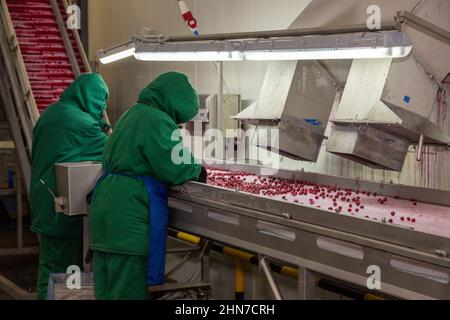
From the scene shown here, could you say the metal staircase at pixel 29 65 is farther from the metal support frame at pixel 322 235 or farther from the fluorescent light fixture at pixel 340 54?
the fluorescent light fixture at pixel 340 54

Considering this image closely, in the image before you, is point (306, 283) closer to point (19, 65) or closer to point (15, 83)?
point (15, 83)

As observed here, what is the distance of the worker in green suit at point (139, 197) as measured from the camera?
413cm

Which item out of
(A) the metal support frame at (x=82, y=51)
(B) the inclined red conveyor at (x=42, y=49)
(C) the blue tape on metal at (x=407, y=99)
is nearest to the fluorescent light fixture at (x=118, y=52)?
(C) the blue tape on metal at (x=407, y=99)

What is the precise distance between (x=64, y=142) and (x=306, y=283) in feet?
8.99

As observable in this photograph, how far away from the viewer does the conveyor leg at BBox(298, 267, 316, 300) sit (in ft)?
11.0

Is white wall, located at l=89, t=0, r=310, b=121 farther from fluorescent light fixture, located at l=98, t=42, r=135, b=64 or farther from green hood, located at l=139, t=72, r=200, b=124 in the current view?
green hood, located at l=139, t=72, r=200, b=124

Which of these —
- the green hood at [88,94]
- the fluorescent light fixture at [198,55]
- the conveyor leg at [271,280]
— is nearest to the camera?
the conveyor leg at [271,280]

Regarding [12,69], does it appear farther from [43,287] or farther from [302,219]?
[302,219]

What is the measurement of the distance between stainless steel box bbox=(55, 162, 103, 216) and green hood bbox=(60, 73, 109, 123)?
65 centimetres

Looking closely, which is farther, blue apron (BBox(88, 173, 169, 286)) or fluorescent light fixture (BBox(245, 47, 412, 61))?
blue apron (BBox(88, 173, 169, 286))

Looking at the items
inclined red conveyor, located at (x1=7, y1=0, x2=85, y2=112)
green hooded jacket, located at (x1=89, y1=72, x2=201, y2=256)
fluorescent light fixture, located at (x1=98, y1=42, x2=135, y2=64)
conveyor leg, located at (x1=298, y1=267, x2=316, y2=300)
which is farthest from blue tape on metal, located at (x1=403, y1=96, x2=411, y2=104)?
inclined red conveyor, located at (x1=7, y1=0, x2=85, y2=112)

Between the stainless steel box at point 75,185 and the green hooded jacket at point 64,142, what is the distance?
0.32 m

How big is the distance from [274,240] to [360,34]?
1137 millimetres

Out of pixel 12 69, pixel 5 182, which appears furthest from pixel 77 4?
pixel 5 182
